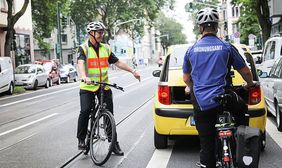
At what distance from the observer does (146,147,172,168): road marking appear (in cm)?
607

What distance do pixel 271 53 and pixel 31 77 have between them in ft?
52.4

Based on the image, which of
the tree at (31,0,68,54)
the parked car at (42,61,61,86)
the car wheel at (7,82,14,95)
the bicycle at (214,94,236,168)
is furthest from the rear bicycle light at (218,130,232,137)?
the tree at (31,0,68,54)

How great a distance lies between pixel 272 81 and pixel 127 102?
6435 mm

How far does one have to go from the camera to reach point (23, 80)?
26.6 meters

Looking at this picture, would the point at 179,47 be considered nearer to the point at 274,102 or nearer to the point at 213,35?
the point at 274,102

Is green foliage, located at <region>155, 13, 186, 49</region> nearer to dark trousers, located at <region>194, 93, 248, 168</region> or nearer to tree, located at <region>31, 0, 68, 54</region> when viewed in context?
tree, located at <region>31, 0, 68, 54</region>

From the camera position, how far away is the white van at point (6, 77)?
22219 millimetres

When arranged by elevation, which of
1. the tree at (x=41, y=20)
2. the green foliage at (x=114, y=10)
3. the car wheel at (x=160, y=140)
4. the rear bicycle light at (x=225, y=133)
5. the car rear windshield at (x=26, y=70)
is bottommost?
the car wheel at (x=160, y=140)

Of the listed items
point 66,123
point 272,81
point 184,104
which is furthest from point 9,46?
point 184,104

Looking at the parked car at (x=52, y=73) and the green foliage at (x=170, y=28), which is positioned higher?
the green foliage at (x=170, y=28)

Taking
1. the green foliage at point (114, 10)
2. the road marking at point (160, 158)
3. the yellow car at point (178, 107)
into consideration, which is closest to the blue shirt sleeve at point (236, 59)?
the yellow car at point (178, 107)

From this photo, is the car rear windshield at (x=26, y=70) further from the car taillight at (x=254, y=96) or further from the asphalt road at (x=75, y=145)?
the car taillight at (x=254, y=96)

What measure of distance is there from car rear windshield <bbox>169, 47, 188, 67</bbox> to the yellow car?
0.27 meters

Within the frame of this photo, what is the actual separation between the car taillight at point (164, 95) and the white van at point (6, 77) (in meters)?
16.7
